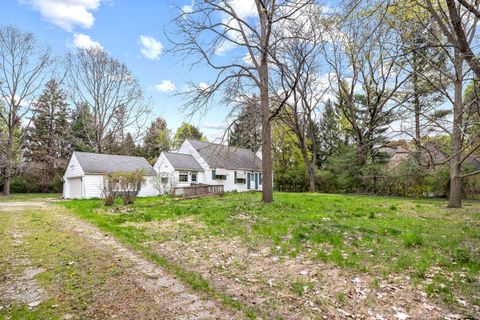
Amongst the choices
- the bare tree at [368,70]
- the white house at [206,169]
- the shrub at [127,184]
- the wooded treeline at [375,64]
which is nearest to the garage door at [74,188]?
the white house at [206,169]

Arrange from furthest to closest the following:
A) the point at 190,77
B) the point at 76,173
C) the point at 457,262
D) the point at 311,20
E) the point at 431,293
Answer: the point at 76,173, the point at 190,77, the point at 311,20, the point at 457,262, the point at 431,293

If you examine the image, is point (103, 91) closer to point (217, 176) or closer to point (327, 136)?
point (217, 176)

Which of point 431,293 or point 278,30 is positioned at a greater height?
point 278,30

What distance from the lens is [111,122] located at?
28594mm

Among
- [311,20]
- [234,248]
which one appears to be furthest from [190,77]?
[234,248]

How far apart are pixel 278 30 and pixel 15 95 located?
2487cm

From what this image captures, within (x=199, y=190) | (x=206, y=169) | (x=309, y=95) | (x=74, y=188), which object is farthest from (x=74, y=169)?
(x=309, y=95)

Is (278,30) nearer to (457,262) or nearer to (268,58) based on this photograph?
(268,58)

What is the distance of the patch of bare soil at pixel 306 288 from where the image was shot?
303cm

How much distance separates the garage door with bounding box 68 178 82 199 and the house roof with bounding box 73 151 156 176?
1.46m

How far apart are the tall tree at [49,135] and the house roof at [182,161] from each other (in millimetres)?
14257

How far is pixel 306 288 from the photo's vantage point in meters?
3.60

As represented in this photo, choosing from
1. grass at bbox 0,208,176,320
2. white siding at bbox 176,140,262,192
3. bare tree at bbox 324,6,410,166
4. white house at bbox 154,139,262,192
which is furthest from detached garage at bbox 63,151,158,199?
bare tree at bbox 324,6,410,166

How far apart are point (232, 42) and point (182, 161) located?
15.2m
